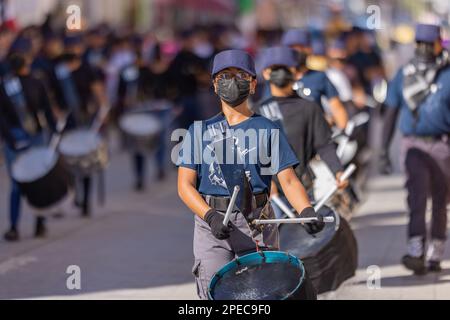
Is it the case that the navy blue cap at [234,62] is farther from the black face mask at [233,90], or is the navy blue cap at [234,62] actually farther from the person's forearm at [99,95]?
the person's forearm at [99,95]

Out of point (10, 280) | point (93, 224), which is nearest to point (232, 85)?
point (10, 280)

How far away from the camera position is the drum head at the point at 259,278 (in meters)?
6.41

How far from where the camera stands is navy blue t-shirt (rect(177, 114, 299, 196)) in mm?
7023

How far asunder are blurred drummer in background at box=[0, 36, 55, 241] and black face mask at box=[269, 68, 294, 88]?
360 centimetres

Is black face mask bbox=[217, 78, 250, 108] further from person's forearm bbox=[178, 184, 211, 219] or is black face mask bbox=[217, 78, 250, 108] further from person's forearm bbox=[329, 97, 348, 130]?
person's forearm bbox=[329, 97, 348, 130]

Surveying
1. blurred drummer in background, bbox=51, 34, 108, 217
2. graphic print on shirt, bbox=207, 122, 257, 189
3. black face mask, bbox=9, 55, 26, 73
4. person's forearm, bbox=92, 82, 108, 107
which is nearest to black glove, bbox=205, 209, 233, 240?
graphic print on shirt, bbox=207, 122, 257, 189

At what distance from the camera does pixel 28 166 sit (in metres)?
12.3

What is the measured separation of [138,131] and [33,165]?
484 centimetres

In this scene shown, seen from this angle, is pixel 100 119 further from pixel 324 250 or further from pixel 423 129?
pixel 324 250

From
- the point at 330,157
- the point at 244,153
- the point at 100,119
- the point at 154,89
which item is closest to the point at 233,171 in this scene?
the point at 244,153

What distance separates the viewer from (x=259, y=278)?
21.3ft

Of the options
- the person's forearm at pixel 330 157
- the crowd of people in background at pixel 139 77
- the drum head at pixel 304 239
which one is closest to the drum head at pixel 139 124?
the crowd of people in background at pixel 139 77

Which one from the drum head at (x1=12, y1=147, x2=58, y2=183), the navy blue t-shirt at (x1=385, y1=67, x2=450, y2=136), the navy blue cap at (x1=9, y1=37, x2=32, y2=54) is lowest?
the drum head at (x1=12, y1=147, x2=58, y2=183)
